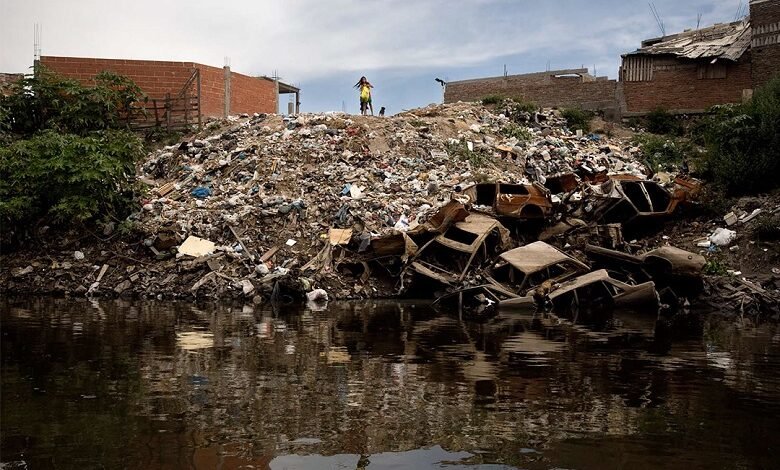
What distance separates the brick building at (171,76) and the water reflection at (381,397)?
12215 mm

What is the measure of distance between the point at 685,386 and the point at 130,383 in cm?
441

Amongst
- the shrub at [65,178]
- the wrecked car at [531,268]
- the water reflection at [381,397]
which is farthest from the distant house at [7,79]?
the wrecked car at [531,268]

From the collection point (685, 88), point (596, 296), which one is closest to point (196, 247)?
point (596, 296)

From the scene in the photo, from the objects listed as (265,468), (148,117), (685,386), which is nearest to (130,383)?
(265,468)

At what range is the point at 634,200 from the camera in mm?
13867

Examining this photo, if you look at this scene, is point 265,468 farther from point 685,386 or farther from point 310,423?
point 685,386

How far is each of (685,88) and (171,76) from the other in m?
15.6

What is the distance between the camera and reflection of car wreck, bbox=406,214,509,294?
11.3 metres

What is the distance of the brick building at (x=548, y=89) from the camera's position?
21.4 meters

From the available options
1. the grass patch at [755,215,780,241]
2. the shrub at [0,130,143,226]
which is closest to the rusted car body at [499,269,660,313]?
the grass patch at [755,215,780,241]

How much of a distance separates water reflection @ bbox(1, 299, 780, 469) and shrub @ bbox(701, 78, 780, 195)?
6.29 m

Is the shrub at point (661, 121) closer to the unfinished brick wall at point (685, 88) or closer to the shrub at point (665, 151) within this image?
the unfinished brick wall at point (685, 88)

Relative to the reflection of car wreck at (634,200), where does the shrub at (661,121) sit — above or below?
above

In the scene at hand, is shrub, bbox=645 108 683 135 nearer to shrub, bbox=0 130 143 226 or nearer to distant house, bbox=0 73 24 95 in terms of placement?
shrub, bbox=0 130 143 226
